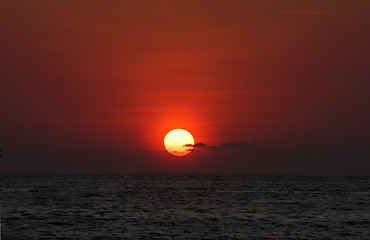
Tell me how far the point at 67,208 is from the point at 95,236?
104 feet

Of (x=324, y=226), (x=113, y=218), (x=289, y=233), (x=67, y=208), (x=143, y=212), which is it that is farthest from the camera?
(x=67, y=208)

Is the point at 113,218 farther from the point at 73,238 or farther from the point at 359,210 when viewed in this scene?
the point at 359,210

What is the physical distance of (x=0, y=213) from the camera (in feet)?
266

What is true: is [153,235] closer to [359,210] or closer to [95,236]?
[95,236]

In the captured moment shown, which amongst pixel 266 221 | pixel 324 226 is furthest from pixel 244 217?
pixel 324 226

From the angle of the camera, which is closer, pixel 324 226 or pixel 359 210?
pixel 324 226

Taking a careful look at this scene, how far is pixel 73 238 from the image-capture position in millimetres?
59062

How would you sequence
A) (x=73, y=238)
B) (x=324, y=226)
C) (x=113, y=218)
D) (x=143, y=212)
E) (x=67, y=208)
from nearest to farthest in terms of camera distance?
1. (x=73, y=238)
2. (x=324, y=226)
3. (x=113, y=218)
4. (x=143, y=212)
5. (x=67, y=208)

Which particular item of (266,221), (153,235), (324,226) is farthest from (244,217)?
(153,235)

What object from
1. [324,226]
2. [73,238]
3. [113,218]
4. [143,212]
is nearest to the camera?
[73,238]

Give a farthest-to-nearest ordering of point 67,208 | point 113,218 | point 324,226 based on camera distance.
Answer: point 67,208 → point 113,218 → point 324,226

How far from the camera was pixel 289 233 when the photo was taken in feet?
208

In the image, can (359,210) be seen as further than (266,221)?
Yes

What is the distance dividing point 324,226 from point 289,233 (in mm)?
9064
